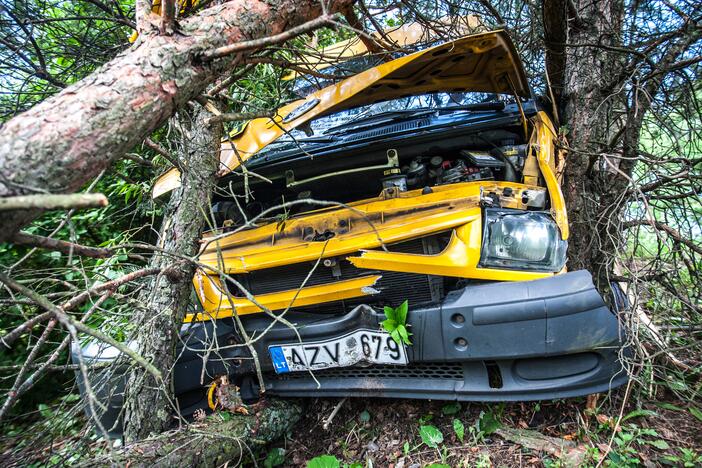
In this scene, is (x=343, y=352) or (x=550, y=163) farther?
(x=550, y=163)

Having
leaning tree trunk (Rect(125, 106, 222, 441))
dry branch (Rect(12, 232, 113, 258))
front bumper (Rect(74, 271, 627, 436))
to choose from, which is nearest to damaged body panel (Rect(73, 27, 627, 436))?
front bumper (Rect(74, 271, 627, 436))

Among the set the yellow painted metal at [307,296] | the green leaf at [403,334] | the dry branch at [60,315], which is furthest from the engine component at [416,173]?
the dry branch at [60,315]

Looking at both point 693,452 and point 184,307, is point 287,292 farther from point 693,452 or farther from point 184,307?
point 693,452

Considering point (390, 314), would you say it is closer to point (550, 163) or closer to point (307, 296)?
point (307, 296)

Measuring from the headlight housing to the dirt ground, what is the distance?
82 cm

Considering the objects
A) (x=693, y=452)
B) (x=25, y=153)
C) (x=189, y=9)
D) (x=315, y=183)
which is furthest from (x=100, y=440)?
(x=693, y=452)

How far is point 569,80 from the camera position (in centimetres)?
299

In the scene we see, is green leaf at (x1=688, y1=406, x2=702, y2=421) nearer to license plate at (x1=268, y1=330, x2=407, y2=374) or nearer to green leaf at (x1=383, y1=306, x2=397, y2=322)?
license plate at (x1=268, y1=330, x2=407, y2=374)

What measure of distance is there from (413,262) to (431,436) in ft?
3.15

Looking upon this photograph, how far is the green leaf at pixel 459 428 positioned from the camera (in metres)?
2.22

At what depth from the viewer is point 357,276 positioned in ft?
7.38

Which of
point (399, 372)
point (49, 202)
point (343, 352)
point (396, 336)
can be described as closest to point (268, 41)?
point (49, 202)

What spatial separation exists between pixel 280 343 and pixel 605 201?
213cm

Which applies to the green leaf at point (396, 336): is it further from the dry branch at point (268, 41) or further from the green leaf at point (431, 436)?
the dry branch at point (268, 41)
